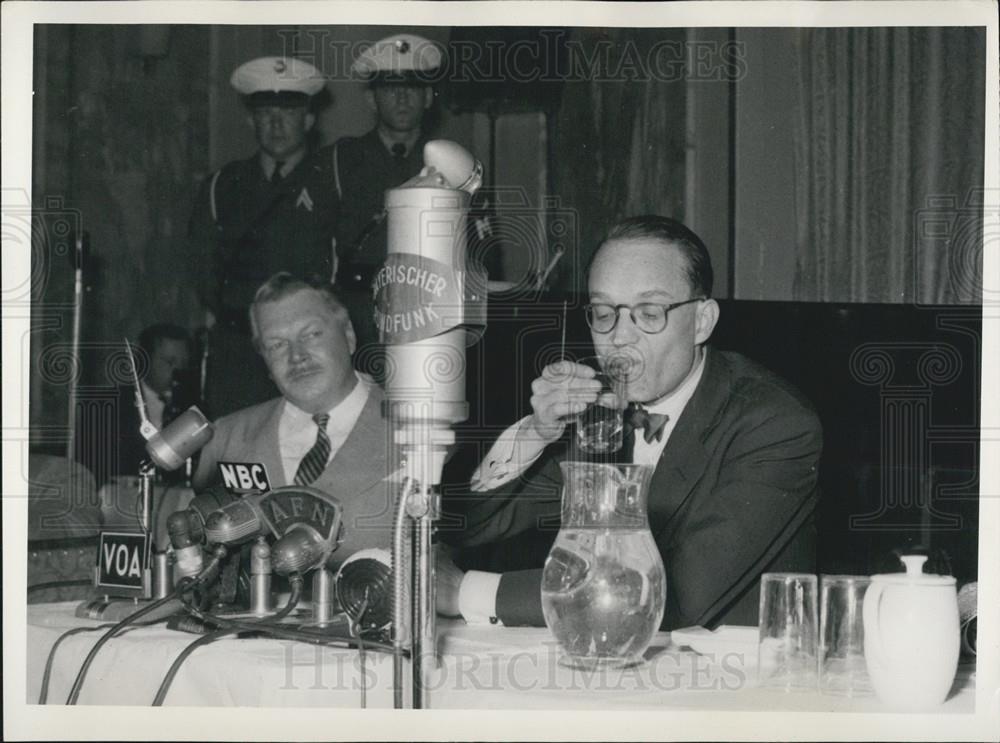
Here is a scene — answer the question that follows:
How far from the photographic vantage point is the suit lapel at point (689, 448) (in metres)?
1.60

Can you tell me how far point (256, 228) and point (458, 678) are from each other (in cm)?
89

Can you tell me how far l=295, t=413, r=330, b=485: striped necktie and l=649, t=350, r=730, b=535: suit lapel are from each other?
53cm

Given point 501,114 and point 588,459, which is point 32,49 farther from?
point 588,459

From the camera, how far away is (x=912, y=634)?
3.85 ft

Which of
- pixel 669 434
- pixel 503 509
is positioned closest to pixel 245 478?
Answer: pixel 503 509

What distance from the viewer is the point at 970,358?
1.59m

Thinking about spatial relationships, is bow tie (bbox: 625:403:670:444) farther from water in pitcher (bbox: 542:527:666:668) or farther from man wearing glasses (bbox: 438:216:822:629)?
Result: water in pitcher (bbox: 542:527:666:668)


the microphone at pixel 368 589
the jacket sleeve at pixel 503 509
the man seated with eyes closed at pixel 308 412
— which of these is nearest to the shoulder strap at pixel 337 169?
the man seated with eyes closed at pixel 308 412

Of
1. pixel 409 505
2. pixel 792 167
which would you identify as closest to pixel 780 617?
pixel 409 505

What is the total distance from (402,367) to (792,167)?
0.62 m

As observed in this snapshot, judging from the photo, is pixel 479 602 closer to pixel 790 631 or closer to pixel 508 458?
pixel 508 458

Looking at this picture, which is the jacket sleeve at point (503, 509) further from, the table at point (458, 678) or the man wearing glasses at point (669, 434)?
the table at point (458, 678)

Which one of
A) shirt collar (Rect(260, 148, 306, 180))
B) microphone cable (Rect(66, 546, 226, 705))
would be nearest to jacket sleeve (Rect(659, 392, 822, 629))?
microphone cable (Rect(66, 546, 226, 705))

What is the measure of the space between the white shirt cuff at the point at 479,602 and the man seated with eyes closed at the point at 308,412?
12.5 inches
